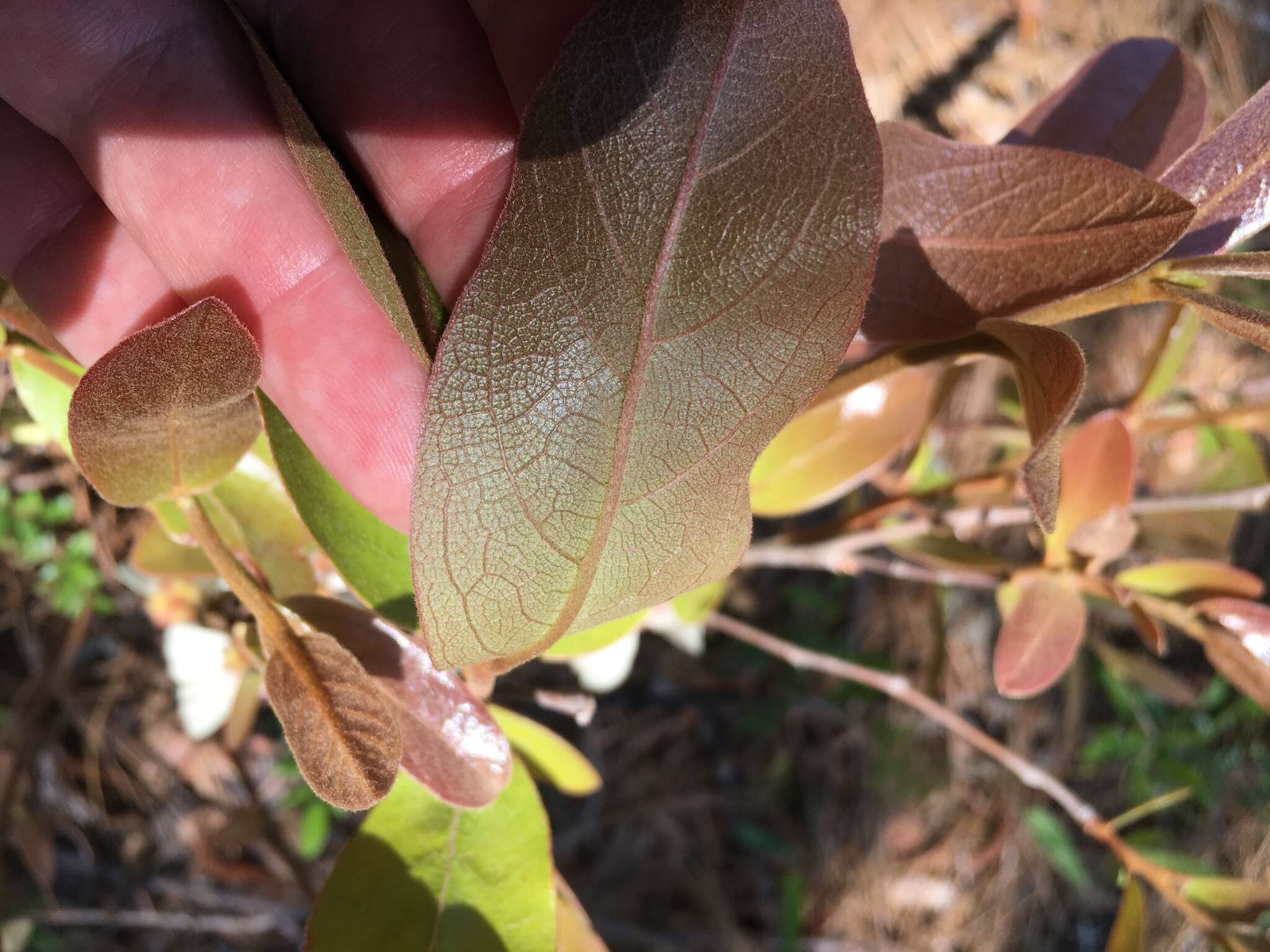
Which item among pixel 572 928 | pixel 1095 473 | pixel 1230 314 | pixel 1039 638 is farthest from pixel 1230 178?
pixel 572 928

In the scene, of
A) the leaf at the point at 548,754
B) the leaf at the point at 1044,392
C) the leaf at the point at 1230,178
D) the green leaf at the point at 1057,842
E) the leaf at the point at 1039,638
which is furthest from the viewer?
the green leaf at the point at 1057,842

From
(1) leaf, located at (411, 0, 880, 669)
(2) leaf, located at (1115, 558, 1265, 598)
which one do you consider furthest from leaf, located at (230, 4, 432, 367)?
(2) leaf, located at (1115, 558, 1265, 598)

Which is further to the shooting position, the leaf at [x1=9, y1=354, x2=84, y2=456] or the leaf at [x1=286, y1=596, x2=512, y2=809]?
the leaf at [x1=9, y1=354, x2=84, y2=456]

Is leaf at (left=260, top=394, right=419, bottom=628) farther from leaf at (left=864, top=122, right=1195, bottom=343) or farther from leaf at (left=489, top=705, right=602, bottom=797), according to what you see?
leaf at (left=864, top=122, right=1195, bottom=343)

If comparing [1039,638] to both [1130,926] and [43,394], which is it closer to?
[1130,926]

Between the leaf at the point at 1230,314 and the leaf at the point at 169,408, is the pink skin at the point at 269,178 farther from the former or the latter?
the leaf at the point at 1230,314

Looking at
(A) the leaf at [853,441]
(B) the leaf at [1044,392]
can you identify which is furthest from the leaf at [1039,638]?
(B) the leaf at [1044,392]

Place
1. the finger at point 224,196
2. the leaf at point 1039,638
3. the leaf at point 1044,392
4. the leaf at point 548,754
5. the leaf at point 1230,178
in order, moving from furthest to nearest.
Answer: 1. the leaf at point 548,754
2. the leaf at point 1039,638
3. the finger at point 224,196
4. the leaf at point 1230,178
5. the leaf at point 1044,392
